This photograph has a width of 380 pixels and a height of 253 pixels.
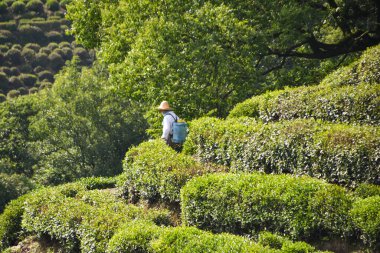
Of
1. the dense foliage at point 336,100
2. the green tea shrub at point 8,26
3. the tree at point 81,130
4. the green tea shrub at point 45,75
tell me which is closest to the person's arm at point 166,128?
the dense foliage at point 336,100

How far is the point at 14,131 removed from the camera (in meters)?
57.9

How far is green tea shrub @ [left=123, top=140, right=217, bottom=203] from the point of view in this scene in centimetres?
1587

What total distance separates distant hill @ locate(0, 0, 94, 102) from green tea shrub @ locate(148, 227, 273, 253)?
71.9m

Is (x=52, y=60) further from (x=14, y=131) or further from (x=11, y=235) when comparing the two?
(x=11, y=235)

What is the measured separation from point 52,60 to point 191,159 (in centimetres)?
7938

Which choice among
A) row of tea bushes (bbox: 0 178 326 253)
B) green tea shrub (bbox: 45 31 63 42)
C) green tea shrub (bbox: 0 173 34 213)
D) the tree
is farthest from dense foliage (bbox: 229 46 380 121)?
green tea shrub (bbox: 45 31 63 42)

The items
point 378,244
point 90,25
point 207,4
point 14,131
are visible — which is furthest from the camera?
point 14,131

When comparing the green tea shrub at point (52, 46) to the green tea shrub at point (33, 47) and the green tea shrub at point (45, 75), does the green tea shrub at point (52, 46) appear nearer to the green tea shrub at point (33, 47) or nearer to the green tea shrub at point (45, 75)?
the green tea shrub at point (33, 47)

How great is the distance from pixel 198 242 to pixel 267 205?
6.13 ft

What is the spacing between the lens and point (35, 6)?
109 metres

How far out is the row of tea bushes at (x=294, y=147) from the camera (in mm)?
13250

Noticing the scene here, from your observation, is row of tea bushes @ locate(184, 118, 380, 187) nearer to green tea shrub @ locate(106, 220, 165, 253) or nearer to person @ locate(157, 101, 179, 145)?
person @ locate(157, 101, 179, 145)

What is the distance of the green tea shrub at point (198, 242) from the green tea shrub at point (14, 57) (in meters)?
84.4

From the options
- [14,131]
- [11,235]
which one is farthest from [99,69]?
[11,235]
